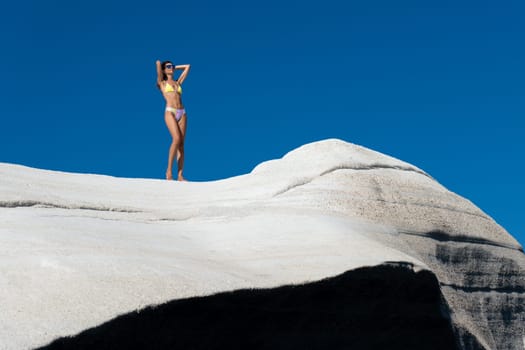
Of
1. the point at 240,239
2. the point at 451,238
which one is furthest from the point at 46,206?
the point at 451,238

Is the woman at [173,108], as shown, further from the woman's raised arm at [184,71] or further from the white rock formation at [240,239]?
the white rock formation at [240,239]

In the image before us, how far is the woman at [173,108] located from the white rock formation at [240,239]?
7.70 ft

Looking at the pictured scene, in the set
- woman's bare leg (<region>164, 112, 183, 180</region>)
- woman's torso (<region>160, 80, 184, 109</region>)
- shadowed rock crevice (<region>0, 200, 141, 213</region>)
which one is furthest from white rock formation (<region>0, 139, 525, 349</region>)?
woman's torso (<region>160, 80, 184, 109</region>)

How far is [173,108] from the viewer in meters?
14.1

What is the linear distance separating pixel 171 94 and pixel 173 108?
0.24m

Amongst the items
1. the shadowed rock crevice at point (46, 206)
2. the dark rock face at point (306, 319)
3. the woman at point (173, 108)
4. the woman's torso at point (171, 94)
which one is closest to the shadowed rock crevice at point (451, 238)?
the dark rock face at point (306, 319)

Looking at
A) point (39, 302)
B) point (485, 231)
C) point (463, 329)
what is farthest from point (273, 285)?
point (485, 231)

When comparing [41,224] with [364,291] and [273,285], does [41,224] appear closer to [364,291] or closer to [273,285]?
[273,285]

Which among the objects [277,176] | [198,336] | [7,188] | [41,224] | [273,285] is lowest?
[198,336]

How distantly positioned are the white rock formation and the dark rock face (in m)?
0.11

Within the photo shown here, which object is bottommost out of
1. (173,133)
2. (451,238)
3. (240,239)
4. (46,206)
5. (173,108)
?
(240,239)

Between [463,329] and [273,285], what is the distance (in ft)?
11.7

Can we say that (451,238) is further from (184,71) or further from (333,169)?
(184,71)

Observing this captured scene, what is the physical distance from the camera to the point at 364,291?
755 cm
